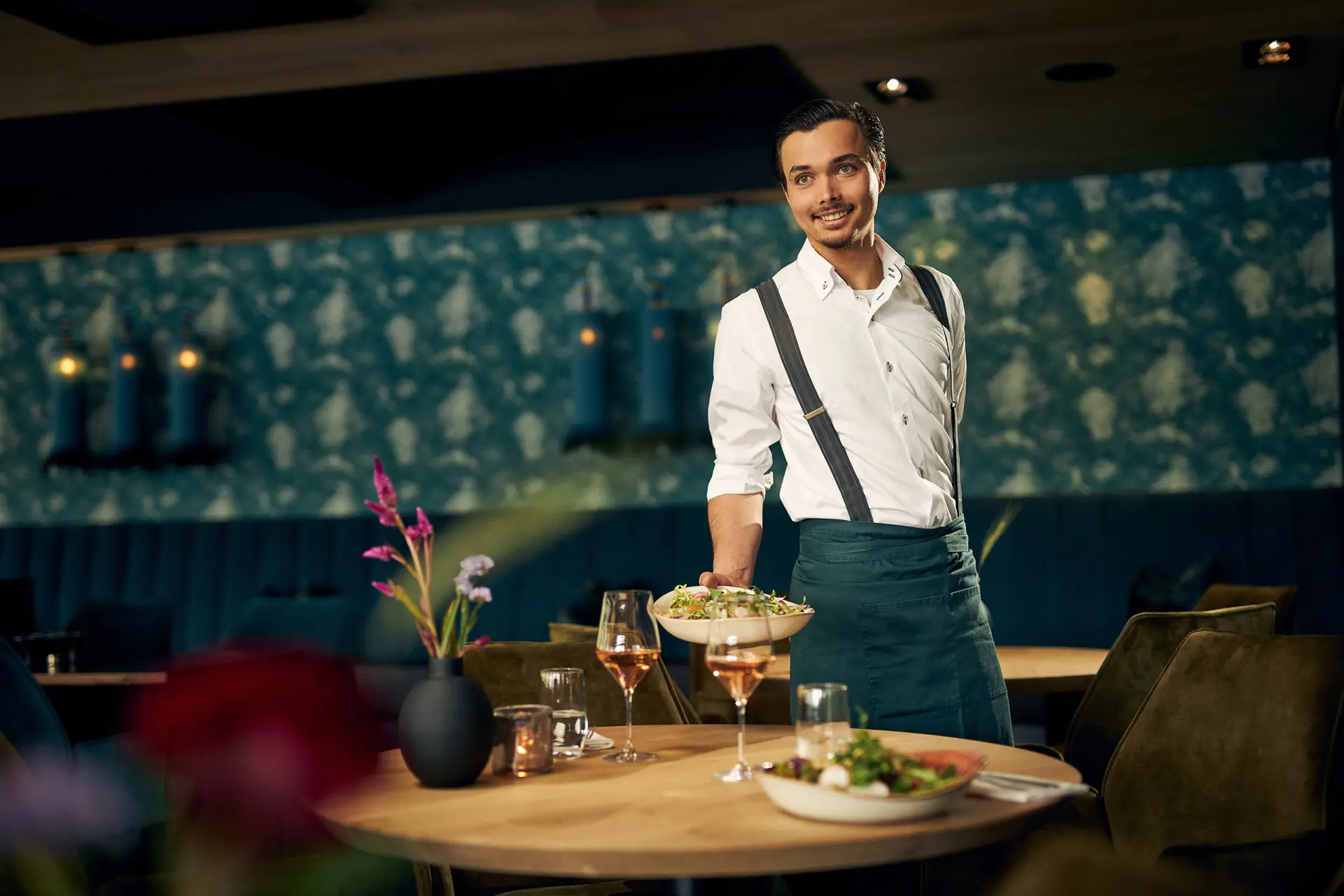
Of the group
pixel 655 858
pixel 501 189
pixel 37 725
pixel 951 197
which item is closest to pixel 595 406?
pixel 501 189

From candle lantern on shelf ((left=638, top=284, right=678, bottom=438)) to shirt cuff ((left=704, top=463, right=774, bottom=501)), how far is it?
12.5 feet

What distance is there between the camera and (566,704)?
1675 mm

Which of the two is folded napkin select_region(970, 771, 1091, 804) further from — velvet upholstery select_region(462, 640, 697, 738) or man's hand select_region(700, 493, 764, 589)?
velvet upholstery select_region(462, 640, 697, 738)

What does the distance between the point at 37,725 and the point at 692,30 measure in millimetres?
2762

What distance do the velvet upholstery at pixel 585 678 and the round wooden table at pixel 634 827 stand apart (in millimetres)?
767

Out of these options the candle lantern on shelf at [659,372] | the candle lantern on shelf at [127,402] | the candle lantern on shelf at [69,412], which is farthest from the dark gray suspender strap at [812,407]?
the candle lantern on shelf at [69,412]

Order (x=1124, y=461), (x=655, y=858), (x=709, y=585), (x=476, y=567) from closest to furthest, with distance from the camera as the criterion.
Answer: (x=655, y=858)
(x=476, y=567)
(x=709, y=585)
(x=1124, y=461)

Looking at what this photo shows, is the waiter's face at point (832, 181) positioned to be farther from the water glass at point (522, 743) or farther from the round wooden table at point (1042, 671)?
the round wooden table at point (1042, 671)

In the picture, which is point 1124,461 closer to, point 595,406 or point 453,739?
point 595,406

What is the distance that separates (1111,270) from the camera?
18.0ft

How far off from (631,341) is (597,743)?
4.32 m

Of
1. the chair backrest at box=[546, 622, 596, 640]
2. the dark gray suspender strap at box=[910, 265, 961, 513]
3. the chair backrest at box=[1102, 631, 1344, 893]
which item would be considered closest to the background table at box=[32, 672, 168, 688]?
the chair backrest at box=[546, 622, 596, 640]

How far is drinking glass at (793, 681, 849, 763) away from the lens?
1272 millimetres

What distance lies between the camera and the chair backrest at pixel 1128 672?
2816mm
